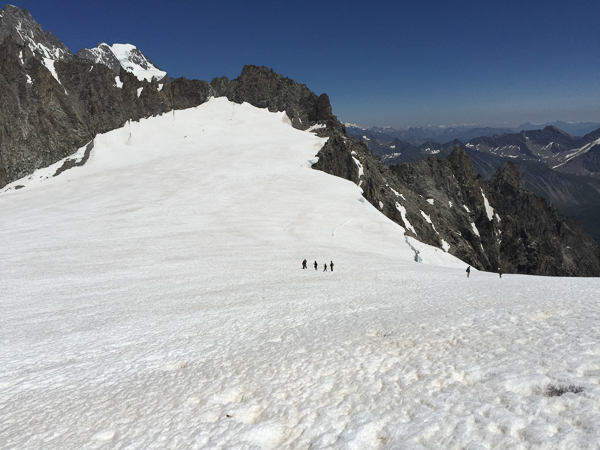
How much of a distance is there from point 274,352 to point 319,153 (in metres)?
71.8

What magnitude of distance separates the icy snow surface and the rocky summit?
41.8 metres

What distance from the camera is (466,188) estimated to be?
146125 mm

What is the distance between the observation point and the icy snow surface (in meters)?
6.98

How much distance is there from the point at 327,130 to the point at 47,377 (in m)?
124

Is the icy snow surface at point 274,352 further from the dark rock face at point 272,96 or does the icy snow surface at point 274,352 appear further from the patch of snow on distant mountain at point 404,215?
the dark rock face at point 272,96

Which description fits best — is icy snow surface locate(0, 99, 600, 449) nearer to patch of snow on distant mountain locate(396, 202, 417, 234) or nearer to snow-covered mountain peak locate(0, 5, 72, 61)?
patch of snow on distant mountain locate(396, 202, 417, 234)

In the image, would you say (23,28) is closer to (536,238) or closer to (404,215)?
(404,215)

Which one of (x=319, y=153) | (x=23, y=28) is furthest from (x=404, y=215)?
(x=23, y=28)

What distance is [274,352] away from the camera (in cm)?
1120

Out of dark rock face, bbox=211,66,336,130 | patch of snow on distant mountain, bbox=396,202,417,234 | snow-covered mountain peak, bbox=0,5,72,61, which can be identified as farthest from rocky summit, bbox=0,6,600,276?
snow-covered mountain peak, bbox=0,5,72,61

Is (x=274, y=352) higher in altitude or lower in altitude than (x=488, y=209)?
lower

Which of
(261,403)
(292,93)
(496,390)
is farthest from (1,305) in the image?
(292,93)

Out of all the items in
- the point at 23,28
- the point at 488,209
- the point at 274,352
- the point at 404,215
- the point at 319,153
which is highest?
the point at 23,28

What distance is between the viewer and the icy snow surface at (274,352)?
6980 millimetres
